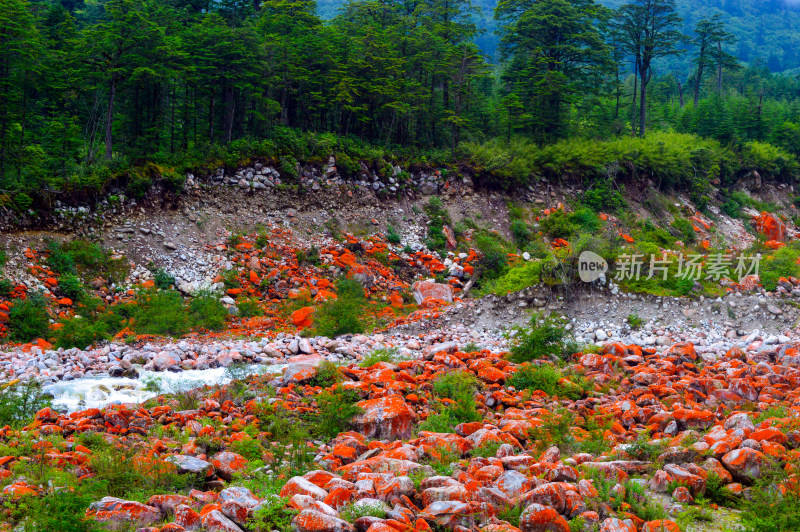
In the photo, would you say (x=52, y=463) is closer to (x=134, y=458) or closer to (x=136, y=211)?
(x=134, y=458)

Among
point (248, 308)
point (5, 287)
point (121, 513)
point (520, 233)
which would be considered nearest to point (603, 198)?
point (520, 233)

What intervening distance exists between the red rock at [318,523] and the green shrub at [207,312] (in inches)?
444

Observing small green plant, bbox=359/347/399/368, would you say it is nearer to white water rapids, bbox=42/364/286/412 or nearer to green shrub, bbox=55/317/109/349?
white water rapids, bbox=42/364/286/412

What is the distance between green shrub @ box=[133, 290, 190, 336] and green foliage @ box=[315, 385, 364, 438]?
7.38 metres

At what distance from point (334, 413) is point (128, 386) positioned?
4.83 m

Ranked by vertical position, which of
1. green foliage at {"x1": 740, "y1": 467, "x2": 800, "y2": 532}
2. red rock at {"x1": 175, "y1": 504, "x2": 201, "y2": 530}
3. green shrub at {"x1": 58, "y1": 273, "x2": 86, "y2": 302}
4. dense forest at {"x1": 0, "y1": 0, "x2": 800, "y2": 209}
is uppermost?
dense forest at {"x1": 0, "y1": 0, "x2": 800, "y2": 209}

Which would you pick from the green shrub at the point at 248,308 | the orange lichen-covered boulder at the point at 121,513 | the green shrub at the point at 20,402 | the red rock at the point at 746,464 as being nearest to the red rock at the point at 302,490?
the orange lichen-covered boulder at the point at 121,513

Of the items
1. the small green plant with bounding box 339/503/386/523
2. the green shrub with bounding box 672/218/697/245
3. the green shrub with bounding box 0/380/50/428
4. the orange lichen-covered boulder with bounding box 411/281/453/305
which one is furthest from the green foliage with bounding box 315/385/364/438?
the green shrub with bounding box 672/218/697/245

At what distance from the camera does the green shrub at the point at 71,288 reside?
15.8 meters

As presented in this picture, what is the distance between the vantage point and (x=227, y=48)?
21.4m

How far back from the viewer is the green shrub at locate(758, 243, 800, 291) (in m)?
15.6

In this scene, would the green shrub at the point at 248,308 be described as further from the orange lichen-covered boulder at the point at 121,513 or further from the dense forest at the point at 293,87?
the orange lichen-covered boulder at the point at 121,513

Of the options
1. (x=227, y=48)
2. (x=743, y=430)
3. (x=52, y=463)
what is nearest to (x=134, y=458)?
(x=52, y=463)

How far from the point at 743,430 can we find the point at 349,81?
2057cm
